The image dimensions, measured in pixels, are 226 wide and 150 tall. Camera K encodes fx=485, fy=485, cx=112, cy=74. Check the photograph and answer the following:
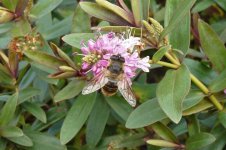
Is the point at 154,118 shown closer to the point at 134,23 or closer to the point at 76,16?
the point at 134,23

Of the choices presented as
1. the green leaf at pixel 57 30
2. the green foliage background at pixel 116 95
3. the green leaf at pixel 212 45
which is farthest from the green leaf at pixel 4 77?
the green leaf at pixel 212 45

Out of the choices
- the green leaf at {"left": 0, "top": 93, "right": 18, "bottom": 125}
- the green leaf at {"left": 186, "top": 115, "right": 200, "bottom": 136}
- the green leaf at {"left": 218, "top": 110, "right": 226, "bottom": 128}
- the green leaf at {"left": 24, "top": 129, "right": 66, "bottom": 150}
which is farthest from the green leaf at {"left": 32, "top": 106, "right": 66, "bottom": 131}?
the green leaf at {"left": 218, "top": 110, "right": 226, "bottom": 128}

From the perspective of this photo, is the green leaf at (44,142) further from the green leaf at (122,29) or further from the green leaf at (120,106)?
the green leaf at (122,29)

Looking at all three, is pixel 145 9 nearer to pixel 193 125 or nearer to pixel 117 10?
pixel 117 10

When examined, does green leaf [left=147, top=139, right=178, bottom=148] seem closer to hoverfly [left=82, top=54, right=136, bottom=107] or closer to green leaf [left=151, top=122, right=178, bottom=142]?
green leaf [left=151, top=122, right=178, bottom=142]

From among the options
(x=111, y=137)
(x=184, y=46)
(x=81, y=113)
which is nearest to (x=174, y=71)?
(x=184, y=46)

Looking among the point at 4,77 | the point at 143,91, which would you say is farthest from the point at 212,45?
the point at 4,77
